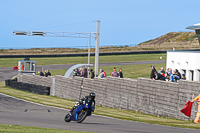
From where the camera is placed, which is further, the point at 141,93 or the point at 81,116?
the point at 141,93

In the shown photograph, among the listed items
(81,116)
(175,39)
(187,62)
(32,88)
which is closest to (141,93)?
(81,116)

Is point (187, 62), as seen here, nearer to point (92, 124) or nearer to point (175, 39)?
point (92, 124)

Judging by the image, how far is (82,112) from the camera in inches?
558

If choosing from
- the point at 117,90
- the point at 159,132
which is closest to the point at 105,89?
the point at 117,90

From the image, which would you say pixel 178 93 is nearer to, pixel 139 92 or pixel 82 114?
pixel 139 92

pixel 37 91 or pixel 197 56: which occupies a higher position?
pixel 197 56

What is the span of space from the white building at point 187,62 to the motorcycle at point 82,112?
14772 millimetres

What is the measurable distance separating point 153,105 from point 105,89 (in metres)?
5.67

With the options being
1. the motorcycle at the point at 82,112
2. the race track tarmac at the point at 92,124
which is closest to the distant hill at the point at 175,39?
the race track tarmac at the point at 92,124

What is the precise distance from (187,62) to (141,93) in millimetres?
9204

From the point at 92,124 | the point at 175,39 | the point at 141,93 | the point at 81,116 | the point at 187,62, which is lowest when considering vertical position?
the point at 92,124

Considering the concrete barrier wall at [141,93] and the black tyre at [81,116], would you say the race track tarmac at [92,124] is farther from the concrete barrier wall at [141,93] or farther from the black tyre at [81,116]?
the concrete barrier wall at [141,93]

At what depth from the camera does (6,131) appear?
35.7 feet

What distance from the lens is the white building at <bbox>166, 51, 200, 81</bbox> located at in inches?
1072
